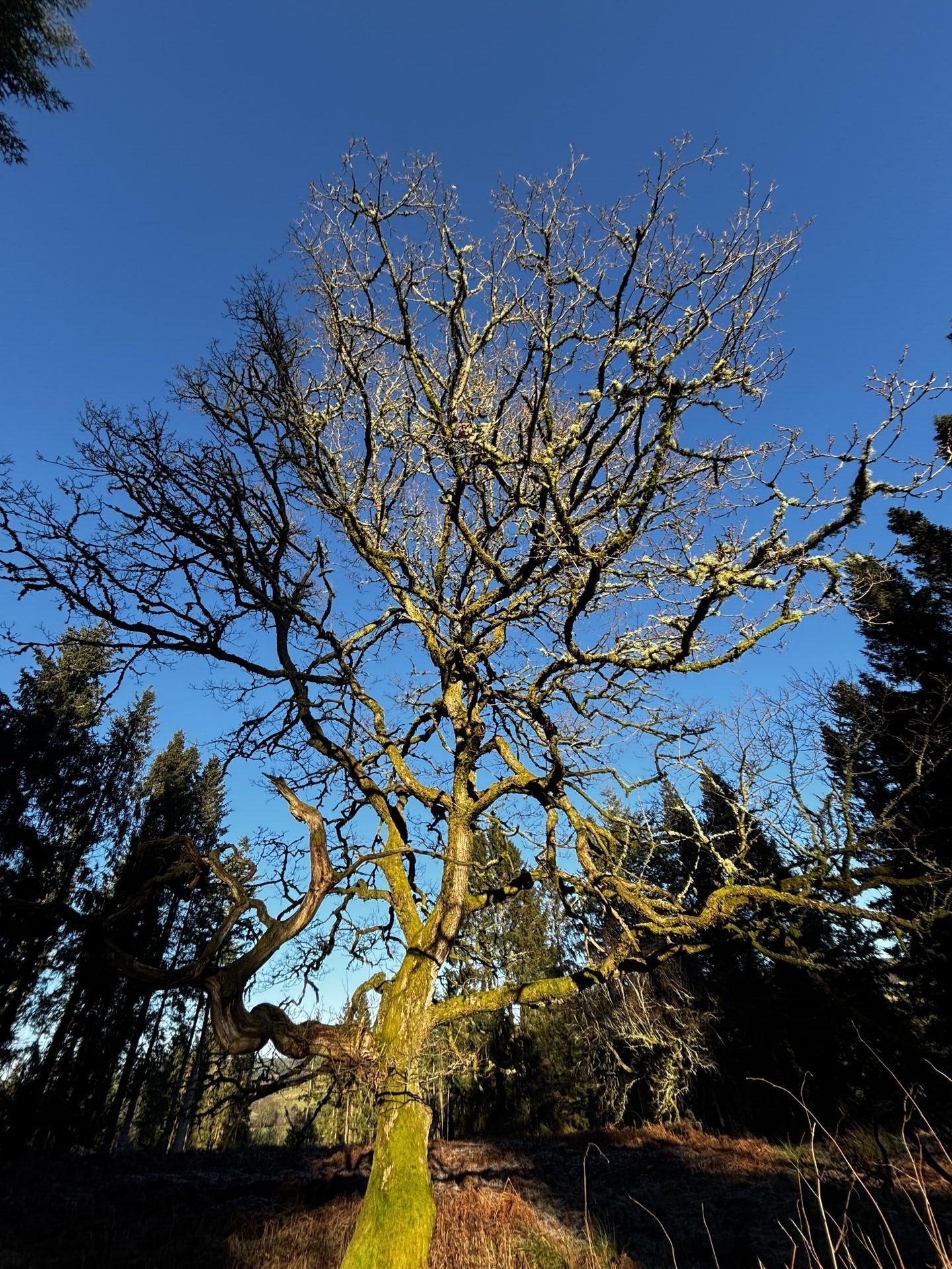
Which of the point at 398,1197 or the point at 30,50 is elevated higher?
the point at 30,50

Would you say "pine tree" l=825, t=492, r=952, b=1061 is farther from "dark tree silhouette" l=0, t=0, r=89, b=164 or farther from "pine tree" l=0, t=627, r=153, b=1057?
"pine tree" l=0, t=627, r=153, b=1057

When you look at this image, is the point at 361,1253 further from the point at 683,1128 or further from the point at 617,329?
the point at 683,1128

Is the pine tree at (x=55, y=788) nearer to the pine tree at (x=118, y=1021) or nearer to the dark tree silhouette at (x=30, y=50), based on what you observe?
the pine tree at (x=118, y=1021)

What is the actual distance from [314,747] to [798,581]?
556 cm

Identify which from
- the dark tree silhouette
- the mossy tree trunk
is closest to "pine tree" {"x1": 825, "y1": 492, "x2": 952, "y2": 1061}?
the mossy tree trunk

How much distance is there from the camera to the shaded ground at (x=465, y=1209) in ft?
24.8

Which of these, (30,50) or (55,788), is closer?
(30,50)

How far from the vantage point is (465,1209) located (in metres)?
9.31

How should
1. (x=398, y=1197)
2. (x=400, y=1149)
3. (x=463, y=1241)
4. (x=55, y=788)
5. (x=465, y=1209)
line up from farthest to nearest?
(x=55, y=788) < (x=465, y=1209) < (x=463, y=1241) < (x=400, y=1149) < (x=398, y=1197)

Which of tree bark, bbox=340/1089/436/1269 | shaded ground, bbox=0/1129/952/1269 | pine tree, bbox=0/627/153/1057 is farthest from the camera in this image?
pine tree, bbox=0/627/153/1057

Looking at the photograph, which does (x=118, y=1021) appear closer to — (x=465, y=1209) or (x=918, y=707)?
(x=465, y=1209)

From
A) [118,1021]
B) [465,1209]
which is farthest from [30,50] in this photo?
[118,1021]

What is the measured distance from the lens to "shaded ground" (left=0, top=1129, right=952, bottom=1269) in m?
7.57

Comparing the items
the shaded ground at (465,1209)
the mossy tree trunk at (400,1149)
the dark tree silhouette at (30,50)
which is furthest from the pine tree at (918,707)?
the dark tree silhouette at (30,50)
